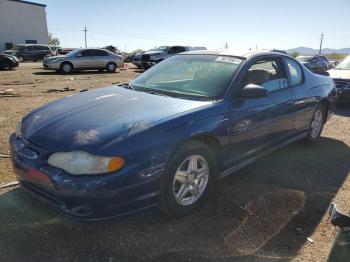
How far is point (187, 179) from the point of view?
336 centimetres

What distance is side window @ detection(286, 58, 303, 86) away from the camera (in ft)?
16.0

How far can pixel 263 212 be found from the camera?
356 cm

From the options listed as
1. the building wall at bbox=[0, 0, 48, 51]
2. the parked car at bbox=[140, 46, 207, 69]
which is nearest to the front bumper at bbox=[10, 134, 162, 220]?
the parked car at bbox=[140, 46, 207, 69]

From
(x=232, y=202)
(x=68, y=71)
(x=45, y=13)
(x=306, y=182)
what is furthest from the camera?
(x=45, y=13)

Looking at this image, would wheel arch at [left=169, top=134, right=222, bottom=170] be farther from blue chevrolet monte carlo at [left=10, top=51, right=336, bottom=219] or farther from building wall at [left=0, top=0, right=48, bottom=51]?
building wall at [left=0, top=0, right=48, bottom=51]

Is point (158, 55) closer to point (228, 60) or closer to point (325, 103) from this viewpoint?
point (325, 103)

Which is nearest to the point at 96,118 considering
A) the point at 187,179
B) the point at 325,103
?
the point at 187,179

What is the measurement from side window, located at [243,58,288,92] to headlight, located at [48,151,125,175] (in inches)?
74.2

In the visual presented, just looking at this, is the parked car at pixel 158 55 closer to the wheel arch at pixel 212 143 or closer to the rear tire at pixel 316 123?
the rear tire at pixel 316 123

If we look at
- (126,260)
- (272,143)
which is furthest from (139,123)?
(272,143)

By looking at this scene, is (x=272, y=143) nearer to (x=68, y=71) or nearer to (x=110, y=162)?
(x=110, y=162)

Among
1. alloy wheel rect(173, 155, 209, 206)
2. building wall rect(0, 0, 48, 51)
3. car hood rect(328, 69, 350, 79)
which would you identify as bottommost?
alloy wheel rect(173, 155, 209, 206)

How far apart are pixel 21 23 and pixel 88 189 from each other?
51575mm

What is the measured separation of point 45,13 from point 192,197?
53.3 metres
